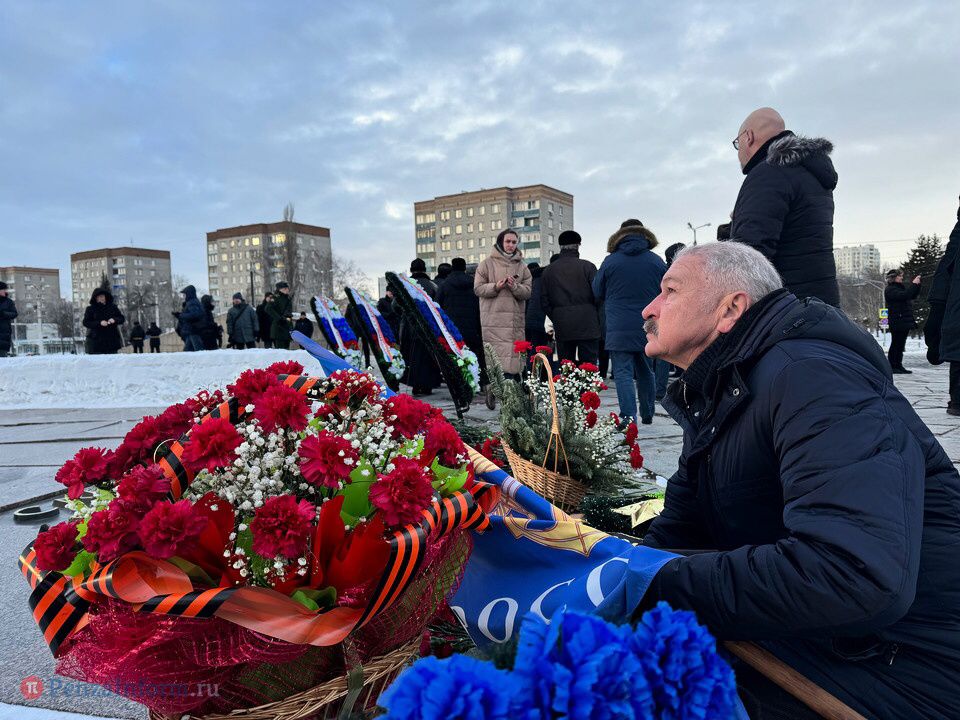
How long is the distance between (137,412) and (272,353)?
1.95 meters

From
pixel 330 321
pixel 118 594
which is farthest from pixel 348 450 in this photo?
pixel 330 321

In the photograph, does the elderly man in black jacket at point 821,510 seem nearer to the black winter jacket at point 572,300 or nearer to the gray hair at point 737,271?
the gray hair at point 737,271

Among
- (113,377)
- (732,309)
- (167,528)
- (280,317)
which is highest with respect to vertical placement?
(280,317)

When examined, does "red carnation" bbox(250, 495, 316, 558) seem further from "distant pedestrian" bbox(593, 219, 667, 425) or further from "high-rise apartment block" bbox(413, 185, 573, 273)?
"high-rise apartment block" bbox(413, 185, 573, 273)

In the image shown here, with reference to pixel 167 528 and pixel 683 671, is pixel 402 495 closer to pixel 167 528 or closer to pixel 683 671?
pixel 167 528

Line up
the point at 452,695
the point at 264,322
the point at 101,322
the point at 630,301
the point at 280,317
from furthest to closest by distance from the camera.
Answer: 1. the point at 264,322
2. the point at 280,317
3. the point at 101,322
4. the point at 630,301
5. the point at 452,695

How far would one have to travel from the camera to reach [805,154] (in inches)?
133

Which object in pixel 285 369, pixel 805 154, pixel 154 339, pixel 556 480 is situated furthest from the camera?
pixel 154 339

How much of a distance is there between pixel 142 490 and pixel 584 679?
74cm

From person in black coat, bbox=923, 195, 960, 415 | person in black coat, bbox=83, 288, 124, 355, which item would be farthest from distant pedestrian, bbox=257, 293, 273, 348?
person in black coat, bbox=923, 195, 960, 415

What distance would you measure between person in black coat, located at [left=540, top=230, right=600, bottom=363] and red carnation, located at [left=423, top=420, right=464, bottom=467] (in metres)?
6.22

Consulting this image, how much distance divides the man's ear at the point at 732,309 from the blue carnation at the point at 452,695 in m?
1.05

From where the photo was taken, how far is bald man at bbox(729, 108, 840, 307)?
3398mm

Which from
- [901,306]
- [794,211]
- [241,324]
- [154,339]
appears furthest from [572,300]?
[154,339]
